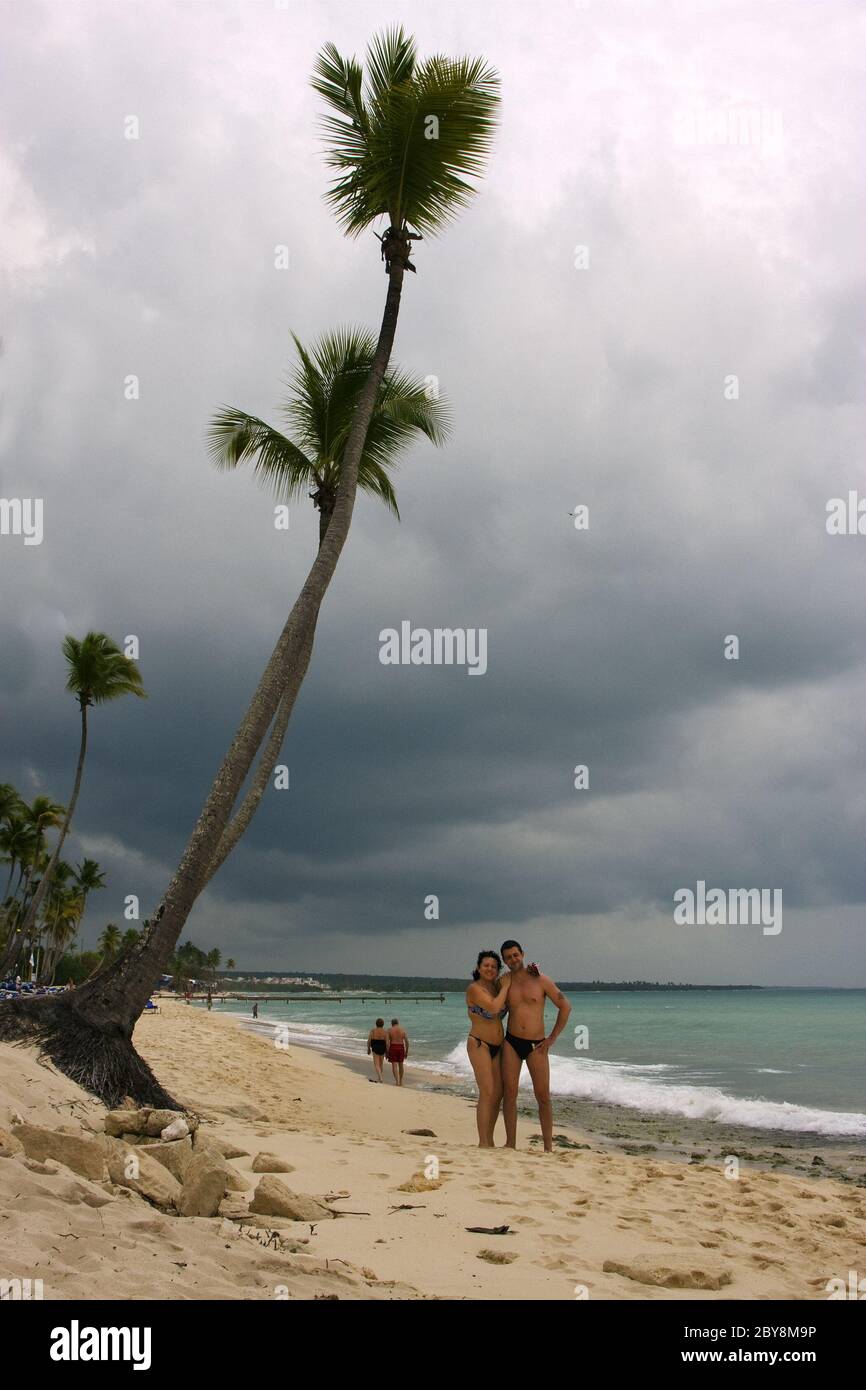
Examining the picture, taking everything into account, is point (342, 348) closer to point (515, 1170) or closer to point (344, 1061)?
point (515, 1170)

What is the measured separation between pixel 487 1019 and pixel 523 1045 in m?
0.39

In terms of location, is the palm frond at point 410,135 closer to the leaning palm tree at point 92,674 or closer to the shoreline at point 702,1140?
the shoreline at point 702,1140

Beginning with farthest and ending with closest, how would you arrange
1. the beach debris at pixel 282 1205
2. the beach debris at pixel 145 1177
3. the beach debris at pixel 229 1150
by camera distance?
the beach debris at pixel 229 1150
the beach debris at pixel 282 1205
the beach debris at pixel 145 1177

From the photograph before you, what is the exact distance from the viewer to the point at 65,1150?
165 inches

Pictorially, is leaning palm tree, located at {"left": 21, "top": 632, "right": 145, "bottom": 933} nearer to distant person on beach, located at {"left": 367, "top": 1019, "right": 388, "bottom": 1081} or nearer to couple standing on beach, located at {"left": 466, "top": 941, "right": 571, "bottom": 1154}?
distant person on beach, located at {"left": 367, "top": 1019, "right": 388, "bottom": 1081}

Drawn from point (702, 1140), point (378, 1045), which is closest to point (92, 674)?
point (378, 1045)

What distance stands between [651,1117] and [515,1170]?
29.3ft

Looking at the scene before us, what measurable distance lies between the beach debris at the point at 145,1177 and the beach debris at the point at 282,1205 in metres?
0.45

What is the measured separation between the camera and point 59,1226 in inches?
130

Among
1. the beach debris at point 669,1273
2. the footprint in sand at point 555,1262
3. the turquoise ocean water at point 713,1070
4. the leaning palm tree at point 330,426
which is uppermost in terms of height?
the leaning palm tree at point 330,426

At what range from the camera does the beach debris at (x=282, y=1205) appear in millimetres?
4488

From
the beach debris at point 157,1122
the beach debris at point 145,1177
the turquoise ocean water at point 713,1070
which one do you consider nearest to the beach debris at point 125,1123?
the beach debris at point 157,1122

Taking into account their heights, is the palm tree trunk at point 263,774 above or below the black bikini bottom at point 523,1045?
above

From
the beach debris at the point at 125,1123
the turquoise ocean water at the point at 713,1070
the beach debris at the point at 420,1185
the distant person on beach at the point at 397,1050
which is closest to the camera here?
the beach debris at the point at 125,1123
